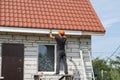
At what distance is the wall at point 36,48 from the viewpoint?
53.8 ft

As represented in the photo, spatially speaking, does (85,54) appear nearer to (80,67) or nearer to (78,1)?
(80,67)

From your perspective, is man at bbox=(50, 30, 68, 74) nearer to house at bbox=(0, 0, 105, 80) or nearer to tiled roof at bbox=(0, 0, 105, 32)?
house at bbox=(0, 0, 105, 80)

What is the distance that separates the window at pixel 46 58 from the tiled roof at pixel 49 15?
3.60 ft

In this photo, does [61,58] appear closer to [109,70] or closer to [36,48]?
[36,48]

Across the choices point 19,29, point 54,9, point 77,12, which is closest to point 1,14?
point 19,29

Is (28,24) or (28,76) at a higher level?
(28,24)

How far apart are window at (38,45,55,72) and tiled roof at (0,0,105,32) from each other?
3.60ft

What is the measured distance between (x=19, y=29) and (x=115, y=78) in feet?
33.1

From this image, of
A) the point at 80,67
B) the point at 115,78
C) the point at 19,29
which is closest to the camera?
the point at 19,29

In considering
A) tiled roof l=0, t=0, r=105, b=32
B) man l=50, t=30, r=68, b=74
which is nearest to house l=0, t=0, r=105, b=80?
tiled roof l=0, t=0, r=105, b=32

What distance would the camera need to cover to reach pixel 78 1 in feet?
62.6

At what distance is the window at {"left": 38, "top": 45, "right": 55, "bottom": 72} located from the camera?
1672cm

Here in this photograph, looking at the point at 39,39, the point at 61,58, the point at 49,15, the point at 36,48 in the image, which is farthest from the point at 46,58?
the point at 49,15

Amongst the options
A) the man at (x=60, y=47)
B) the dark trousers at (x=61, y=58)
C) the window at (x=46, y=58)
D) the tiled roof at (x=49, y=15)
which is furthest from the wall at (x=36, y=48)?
the man at (x=60, y=47)
